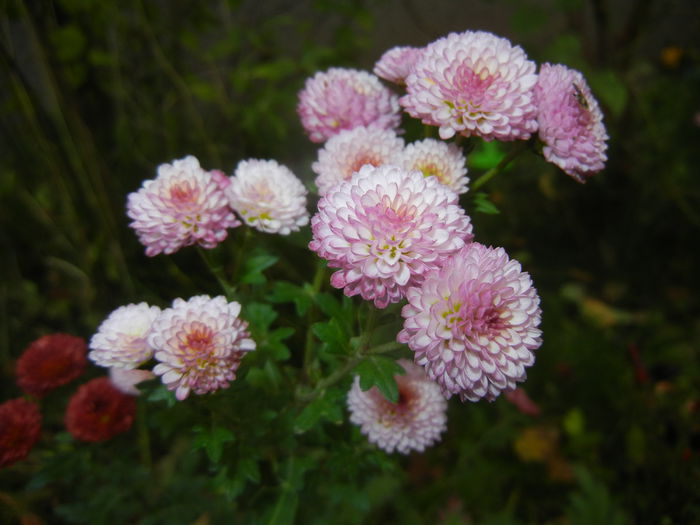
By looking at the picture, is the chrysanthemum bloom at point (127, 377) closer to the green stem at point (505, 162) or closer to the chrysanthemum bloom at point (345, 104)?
the chrysanthemum bloom at point (345, 104)

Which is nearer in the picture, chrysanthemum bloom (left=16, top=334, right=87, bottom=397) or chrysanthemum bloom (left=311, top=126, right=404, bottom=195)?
chrysanthemum bloom (left=311, top=126, right=404, bottom=195)

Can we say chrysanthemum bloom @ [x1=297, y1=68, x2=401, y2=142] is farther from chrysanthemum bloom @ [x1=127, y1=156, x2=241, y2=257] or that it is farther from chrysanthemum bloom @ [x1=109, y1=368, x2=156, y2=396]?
chrysanthemum bloom @ [x1=109, y1=368, x2=156, y2=396]

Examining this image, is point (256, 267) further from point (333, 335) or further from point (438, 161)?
point (438, 161)

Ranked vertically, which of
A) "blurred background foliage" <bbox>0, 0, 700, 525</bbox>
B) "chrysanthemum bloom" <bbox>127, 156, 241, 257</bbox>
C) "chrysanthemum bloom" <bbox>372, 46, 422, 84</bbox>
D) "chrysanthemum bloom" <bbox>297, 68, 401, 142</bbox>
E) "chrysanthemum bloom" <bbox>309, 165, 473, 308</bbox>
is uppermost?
"chrysanthemum bloom" <bbox>372, 46, 422, 84</bbox>

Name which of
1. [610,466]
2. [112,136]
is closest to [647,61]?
[610,466]

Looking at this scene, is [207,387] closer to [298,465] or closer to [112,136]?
[298,465]

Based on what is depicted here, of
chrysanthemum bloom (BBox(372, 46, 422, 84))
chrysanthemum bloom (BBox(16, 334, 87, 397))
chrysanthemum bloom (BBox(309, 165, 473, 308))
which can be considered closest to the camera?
chrysanthemum bloom (BBox(309, 165, 473, 308))

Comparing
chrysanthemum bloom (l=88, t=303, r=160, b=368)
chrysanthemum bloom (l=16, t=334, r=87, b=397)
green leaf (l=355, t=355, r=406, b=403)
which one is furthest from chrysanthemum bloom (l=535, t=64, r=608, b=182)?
chrysanthemum bloom (l=16, t=334, r=87, b=397)
